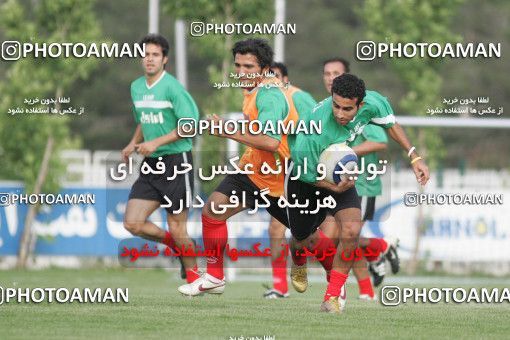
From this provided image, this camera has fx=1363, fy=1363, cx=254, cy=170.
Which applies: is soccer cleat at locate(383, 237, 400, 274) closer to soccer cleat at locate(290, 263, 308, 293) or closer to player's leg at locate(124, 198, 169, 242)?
soccer cleat at locate(290, 263, 308, 293)

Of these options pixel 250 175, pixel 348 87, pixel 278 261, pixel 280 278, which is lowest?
pixel 280 278

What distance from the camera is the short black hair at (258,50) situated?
10.6 metres

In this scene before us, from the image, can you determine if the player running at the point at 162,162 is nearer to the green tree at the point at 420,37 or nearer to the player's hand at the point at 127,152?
the player's hand at the point at 127,152

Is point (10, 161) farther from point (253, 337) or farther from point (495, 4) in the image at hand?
point (495, 4)

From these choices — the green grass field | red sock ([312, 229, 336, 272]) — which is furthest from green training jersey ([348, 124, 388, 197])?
red sock ([312, 229, 336, 272])

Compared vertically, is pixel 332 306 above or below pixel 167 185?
below

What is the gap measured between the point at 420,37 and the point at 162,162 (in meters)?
11.4

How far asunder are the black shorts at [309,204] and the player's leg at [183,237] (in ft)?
4.41

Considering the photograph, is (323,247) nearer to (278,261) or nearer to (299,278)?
(299,278)

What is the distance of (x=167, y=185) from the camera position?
11.7 m

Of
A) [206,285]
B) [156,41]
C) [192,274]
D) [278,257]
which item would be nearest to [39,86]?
[278,257]

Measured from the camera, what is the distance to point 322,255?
1098cm

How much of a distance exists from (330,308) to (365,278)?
2.77 metres

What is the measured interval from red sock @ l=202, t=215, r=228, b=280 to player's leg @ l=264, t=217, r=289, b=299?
2.21 meters
